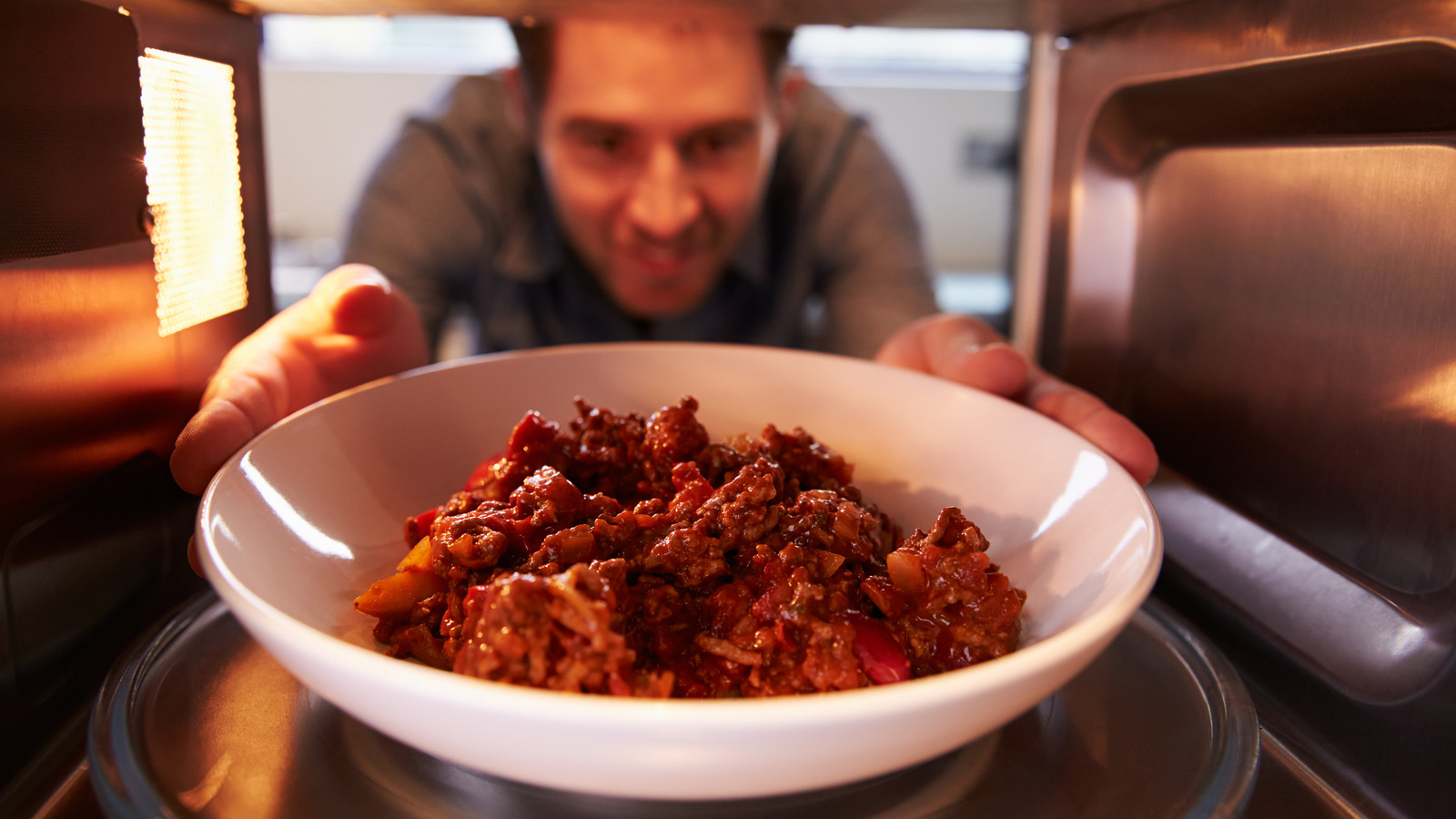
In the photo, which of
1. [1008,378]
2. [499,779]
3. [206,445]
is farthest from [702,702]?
[1008,378]

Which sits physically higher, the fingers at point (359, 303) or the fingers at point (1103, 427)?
the fingers at point (359, 303)

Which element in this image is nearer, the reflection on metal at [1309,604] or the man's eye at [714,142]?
the reflection on metal at [1309,604]

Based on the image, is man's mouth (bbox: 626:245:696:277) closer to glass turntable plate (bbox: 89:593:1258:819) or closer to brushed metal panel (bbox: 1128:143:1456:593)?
brushed metal panel (bbox: 1128:143:1456:593)

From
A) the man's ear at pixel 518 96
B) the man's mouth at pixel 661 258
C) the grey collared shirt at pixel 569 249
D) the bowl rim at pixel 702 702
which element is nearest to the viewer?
the bowl rim at pixel 702 702

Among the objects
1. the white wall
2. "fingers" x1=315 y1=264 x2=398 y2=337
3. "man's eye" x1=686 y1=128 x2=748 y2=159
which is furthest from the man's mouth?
the white wall

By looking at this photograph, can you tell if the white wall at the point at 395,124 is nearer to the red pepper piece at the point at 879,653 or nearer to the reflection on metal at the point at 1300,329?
the reflection on metal at the point at 1300,329

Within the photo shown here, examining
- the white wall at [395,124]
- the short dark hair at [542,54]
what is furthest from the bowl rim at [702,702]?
the white wall at [395,124]

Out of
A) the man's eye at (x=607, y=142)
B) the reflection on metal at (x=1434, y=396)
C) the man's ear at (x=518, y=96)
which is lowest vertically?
the reflection on metal at (x=1434, y=396)
